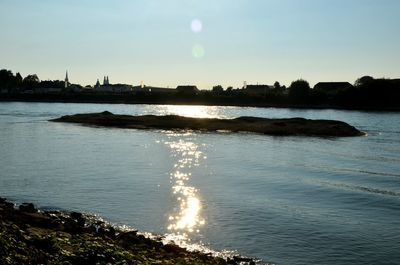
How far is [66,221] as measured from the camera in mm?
22578

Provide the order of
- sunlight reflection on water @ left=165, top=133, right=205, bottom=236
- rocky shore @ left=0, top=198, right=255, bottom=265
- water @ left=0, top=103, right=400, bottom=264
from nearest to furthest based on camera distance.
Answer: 1. rocky shore @ left=0, top=198, right=255, bottom=265
2. water @ left=0, top=103, right=400, bottom=264
3. sunlight reflection on water @ left=165, top=133, right=205, bottom=236

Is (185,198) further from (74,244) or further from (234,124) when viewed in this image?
(234,124)

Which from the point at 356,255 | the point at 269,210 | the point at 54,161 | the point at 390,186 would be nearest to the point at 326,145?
the point at 390,186

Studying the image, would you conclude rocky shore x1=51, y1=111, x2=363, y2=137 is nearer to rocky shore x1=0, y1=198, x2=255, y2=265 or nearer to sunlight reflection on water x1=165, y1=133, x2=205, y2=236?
sunlight reflection on water x1=165, y1=133, x2=205, y2=236

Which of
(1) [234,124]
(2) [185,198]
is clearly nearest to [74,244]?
(2) [185,198]

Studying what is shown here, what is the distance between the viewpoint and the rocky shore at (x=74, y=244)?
14031mm

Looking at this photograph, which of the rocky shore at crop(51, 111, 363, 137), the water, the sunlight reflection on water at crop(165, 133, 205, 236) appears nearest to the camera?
the water

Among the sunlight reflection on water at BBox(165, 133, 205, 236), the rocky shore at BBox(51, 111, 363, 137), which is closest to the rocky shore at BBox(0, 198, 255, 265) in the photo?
the sunlight reflection on water at BBox(165, 133, 205, 236)

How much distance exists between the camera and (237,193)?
1284 inches

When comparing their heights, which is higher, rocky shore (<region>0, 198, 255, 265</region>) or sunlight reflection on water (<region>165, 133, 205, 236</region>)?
rocky shore (<region>0, 198, 255, 265</region>)

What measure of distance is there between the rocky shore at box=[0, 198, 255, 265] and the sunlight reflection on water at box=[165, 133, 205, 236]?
3.14m

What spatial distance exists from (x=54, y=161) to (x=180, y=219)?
81.6ft

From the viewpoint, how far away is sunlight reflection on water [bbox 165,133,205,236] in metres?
24.1

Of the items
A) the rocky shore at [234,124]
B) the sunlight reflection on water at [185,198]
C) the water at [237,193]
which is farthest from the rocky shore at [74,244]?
the rocky shore at [234,124]
